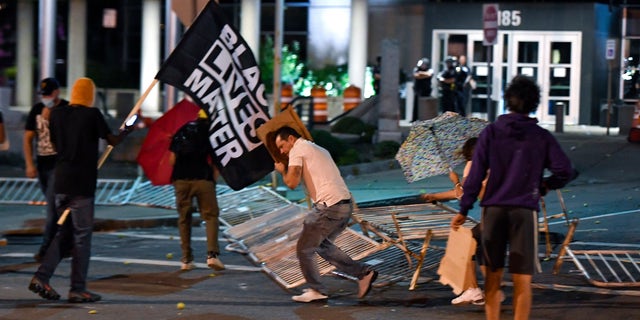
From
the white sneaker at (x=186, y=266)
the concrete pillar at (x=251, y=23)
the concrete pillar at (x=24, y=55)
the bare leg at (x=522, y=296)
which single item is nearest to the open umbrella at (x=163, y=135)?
the white sneaker at (x=186, y=266)

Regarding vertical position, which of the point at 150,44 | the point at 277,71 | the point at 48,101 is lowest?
the point at 48,101

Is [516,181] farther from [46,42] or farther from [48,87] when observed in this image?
[46,42]

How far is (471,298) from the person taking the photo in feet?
29.5

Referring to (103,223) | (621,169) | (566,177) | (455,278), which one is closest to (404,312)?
(455,278)

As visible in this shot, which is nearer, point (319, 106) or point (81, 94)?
point (81, 94)

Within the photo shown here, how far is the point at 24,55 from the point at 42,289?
105 feet

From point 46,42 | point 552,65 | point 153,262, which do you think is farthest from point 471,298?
point 552,65

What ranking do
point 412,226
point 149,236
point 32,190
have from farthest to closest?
1. point 32,190
2. point 149,236
3. point 412,226

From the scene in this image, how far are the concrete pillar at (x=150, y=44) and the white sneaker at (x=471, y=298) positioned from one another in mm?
30388

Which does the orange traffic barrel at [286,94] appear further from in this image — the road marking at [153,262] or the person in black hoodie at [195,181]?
the person in black hoodie at [195,181]

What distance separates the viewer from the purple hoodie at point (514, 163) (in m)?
7.29

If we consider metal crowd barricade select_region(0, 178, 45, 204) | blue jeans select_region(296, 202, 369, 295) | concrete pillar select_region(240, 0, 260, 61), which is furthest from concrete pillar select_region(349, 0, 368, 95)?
blue jeans select_region(296, 202, 369, 295)

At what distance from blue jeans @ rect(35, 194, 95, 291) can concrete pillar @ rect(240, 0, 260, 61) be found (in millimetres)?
25902

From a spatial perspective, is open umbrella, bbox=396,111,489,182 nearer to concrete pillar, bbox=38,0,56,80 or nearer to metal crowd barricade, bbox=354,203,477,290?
metal crowd barricade, bbox=354,203,477,290
